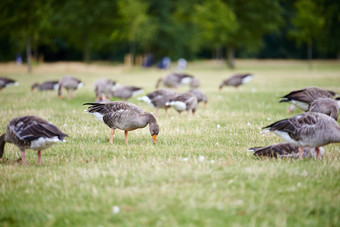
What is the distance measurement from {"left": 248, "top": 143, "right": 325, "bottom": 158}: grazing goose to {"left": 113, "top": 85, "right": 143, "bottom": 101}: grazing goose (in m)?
9.72

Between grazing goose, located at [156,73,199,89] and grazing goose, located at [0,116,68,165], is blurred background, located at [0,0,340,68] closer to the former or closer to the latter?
grazing goose, located at [156,73,199,89]

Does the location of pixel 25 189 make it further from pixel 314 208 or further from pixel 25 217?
pixel 314 208

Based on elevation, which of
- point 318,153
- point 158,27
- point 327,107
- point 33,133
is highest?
point 158,27

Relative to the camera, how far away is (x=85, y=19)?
55.4 m

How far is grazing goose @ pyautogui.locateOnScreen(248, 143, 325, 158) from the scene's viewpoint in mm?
7176

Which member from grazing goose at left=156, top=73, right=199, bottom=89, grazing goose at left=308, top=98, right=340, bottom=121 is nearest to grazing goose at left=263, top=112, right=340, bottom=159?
grazing goose at left=308, top=98, right=340, bottom=121

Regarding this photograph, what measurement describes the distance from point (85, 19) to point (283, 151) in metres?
52.6

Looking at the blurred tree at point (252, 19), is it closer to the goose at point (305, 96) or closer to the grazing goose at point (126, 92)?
the grazing goose at point (126, 92)

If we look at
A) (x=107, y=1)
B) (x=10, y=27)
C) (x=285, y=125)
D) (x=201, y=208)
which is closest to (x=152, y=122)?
(x=285, y=125)

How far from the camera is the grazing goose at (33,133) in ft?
20.6

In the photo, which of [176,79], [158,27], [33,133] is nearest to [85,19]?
[158,27]

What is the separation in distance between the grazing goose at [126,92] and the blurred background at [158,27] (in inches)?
951

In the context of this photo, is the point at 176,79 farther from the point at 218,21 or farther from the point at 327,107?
the point at 218,21

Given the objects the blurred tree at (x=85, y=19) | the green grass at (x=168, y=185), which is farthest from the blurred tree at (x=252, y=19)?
the green grass at (x=168, y=185)
